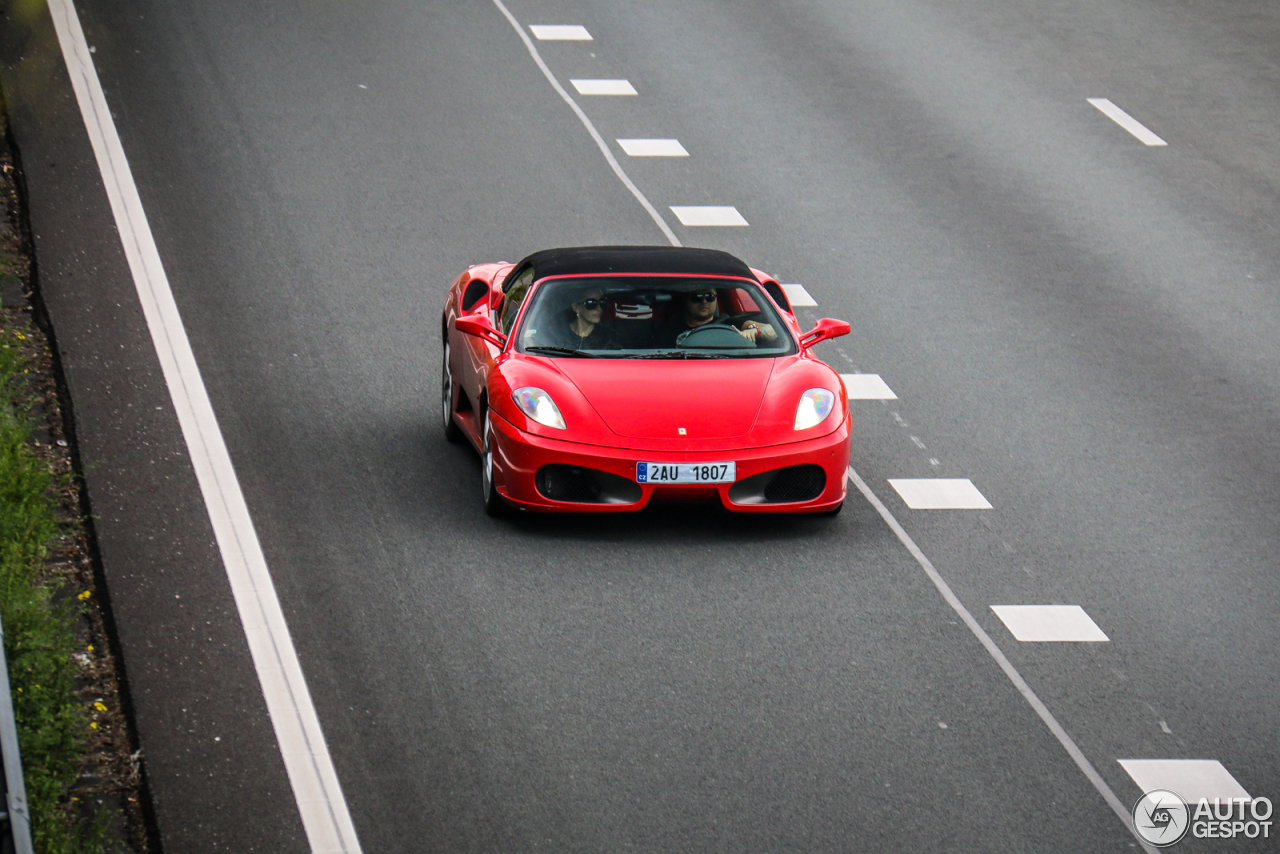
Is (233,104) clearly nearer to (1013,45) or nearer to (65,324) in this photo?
(65,324)

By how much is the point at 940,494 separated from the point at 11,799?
6.55 metres

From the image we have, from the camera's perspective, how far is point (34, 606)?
282 inches

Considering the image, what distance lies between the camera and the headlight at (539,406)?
8852 mm

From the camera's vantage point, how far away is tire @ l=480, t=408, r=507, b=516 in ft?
29.7

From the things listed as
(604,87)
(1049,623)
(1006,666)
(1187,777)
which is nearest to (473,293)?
(1049,623)

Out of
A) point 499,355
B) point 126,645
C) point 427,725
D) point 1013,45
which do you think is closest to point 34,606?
point 126,645

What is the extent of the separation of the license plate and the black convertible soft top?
1.70 m

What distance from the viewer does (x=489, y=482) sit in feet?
29.9

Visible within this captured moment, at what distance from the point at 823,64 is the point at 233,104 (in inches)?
285

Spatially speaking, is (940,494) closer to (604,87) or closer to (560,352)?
(560,352)

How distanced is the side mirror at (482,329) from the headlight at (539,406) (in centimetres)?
63

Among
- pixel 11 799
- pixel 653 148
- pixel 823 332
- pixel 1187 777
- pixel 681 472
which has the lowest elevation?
pixel 653 148

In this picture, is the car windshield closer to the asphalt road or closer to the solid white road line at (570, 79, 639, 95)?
the asphalt road

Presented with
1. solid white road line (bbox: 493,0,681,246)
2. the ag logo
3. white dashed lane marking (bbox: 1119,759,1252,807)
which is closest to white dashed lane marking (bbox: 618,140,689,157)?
solid white road line (bbox: 493,0,681,246)
